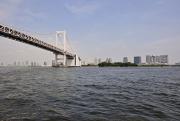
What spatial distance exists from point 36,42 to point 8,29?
695 inches

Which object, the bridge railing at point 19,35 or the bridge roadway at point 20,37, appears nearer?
the bridge railing at point 19,35

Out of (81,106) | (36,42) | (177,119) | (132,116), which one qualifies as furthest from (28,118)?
(36,42)

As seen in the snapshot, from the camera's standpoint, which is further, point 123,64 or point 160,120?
point 123,64

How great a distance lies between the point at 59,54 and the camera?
338ft

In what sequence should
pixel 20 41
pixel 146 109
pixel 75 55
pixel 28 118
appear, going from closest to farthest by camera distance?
1. pixel 28 118
2. pixel 146 109
3. pixel 20 41
4. pixel 75 55

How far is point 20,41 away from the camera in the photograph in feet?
218

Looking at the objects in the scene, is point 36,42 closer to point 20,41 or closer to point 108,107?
point 20,41

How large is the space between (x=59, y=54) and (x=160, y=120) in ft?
315

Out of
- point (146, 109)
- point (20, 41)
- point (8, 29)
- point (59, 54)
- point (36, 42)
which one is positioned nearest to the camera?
point (146, 109)

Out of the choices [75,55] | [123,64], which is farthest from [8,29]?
[123,64]

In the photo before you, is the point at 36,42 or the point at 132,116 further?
the point at 36,42

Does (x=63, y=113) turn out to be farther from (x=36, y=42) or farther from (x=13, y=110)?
(x=36, y=42)

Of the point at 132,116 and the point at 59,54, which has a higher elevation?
the point at 59,54

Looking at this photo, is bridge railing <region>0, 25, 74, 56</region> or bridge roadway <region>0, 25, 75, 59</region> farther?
bridge roadway <region>0, 25, 75, 59</region>
